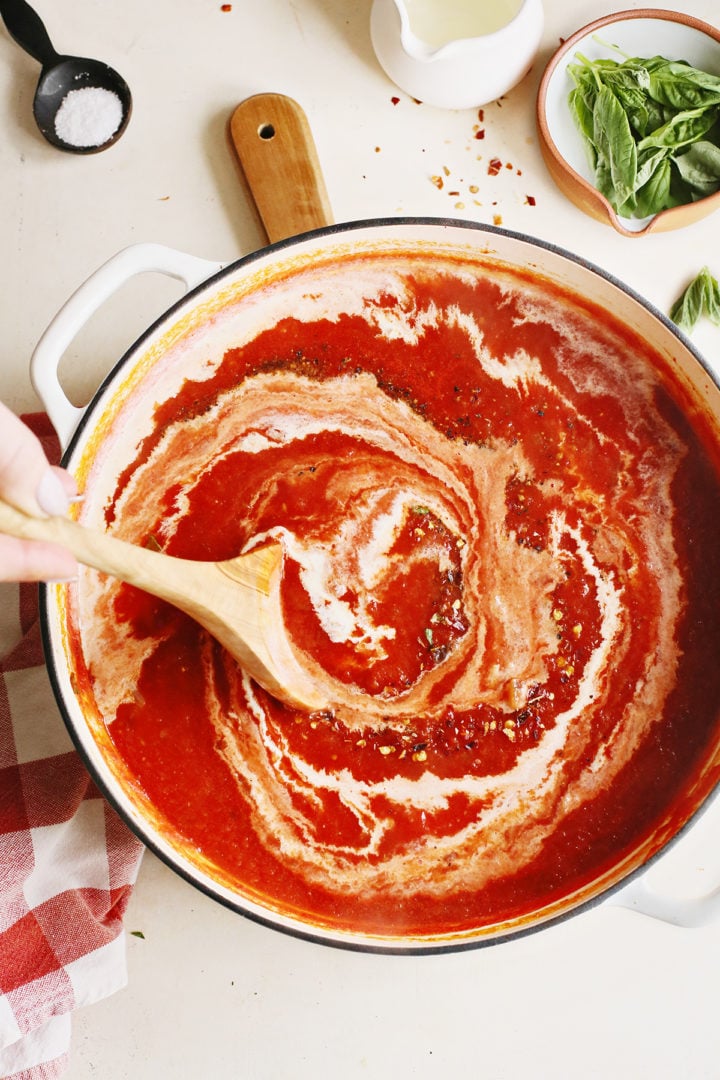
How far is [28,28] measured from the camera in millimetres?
1539

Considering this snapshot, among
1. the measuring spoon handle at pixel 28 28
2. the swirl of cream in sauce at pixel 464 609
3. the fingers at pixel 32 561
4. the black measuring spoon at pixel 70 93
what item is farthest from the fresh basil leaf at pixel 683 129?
the fingers at pixel 32 561

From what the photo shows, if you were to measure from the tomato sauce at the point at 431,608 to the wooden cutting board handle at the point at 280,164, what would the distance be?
0.11 meters

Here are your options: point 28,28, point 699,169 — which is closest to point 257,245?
point 28,28

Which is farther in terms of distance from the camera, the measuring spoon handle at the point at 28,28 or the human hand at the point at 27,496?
the measuring spoon handle at the point at 28,28

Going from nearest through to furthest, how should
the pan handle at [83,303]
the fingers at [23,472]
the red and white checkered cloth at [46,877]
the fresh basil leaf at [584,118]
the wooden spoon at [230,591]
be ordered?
the fingers at [23,472] → the wooden spoon at [230,591] → the pan handle at [83,303] → the red and white checkered cloth at [46,877] → the fresh basil leaf at [584,118]

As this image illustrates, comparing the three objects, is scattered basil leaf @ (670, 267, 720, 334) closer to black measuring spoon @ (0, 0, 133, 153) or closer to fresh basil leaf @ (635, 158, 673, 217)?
fresh basil leaf @ (635, 158, 673, 217)

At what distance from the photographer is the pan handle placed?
1277 millimetres

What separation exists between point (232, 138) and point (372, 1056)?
5.36 feet

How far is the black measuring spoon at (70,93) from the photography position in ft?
5.06

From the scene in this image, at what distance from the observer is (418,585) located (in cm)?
150

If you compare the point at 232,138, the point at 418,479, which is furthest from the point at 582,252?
the point at 232,138

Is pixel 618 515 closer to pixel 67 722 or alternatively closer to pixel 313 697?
pixel 313 697

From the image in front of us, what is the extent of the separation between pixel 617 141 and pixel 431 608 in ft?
2.73

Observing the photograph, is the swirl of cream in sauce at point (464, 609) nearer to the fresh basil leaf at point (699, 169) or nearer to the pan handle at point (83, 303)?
the pan handle at point (83, 303)
